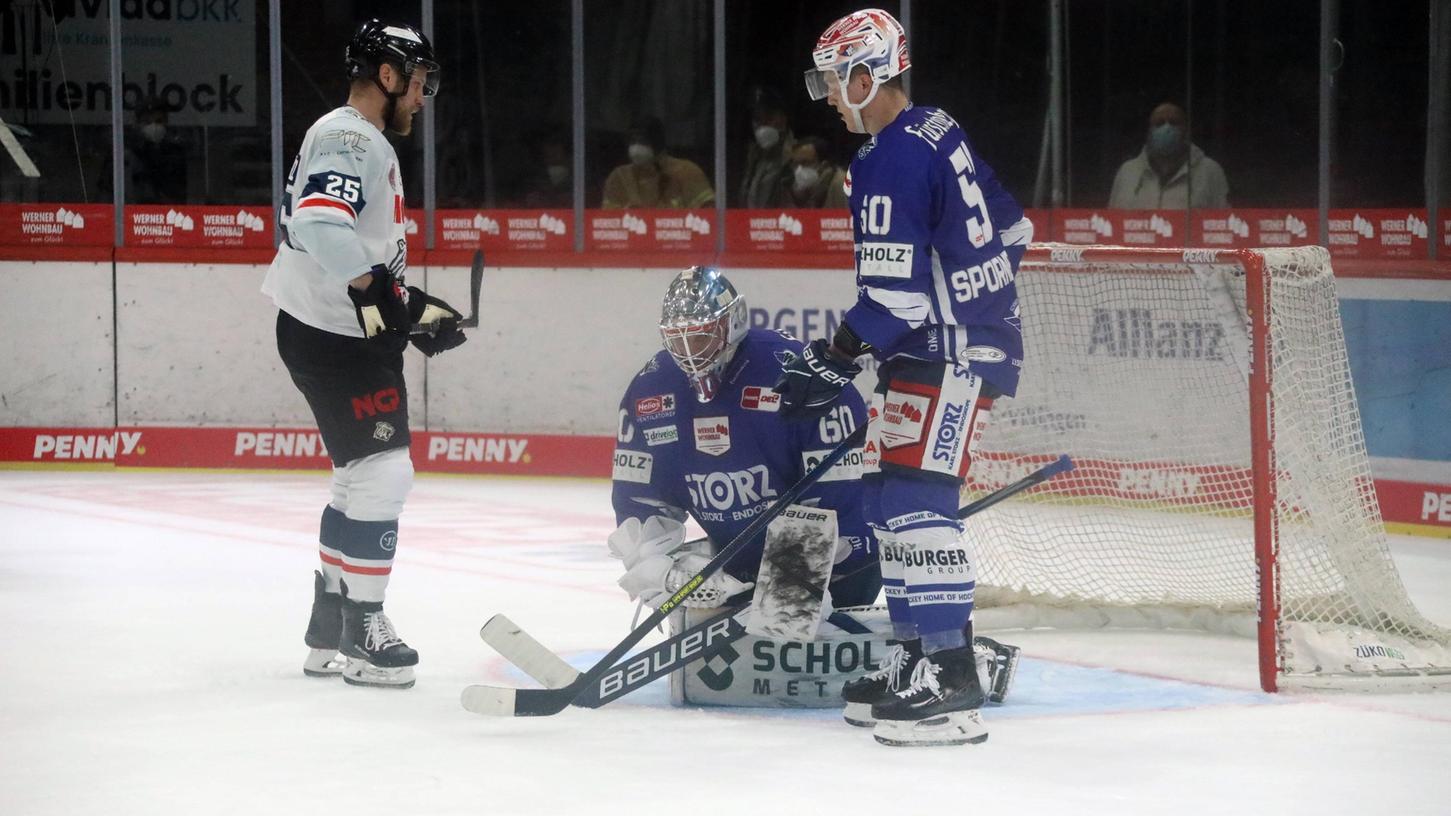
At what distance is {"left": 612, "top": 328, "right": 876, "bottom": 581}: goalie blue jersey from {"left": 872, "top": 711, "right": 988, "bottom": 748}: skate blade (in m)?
0.58

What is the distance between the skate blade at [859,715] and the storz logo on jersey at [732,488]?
511mm

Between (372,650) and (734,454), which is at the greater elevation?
(734,454)

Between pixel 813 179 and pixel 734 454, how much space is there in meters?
4.77

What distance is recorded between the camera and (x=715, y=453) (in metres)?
3.94

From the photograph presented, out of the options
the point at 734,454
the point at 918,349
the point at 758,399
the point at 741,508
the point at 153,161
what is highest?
→ the point at 153,161

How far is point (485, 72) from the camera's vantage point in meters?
9.41

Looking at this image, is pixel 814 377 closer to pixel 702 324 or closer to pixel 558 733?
pixel 702 324

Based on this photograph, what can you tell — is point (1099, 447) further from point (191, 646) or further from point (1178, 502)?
point (191, 646)

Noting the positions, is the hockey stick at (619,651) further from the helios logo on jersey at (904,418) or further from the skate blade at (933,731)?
the skate blade at (933,731)

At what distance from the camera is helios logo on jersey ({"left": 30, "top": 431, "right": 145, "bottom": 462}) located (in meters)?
8.48

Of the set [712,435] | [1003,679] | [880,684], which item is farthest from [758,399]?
[1003,679]

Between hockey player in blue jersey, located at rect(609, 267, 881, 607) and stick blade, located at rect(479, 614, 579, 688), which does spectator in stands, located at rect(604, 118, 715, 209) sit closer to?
hockey player in blue jersey, located at rect(609, 267, 881, 607)

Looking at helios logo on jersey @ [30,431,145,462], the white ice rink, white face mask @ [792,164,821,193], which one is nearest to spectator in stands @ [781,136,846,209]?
white face mask @ [792,164,821,193]

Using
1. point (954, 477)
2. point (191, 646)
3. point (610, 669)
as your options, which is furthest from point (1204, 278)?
point (191, 646)
